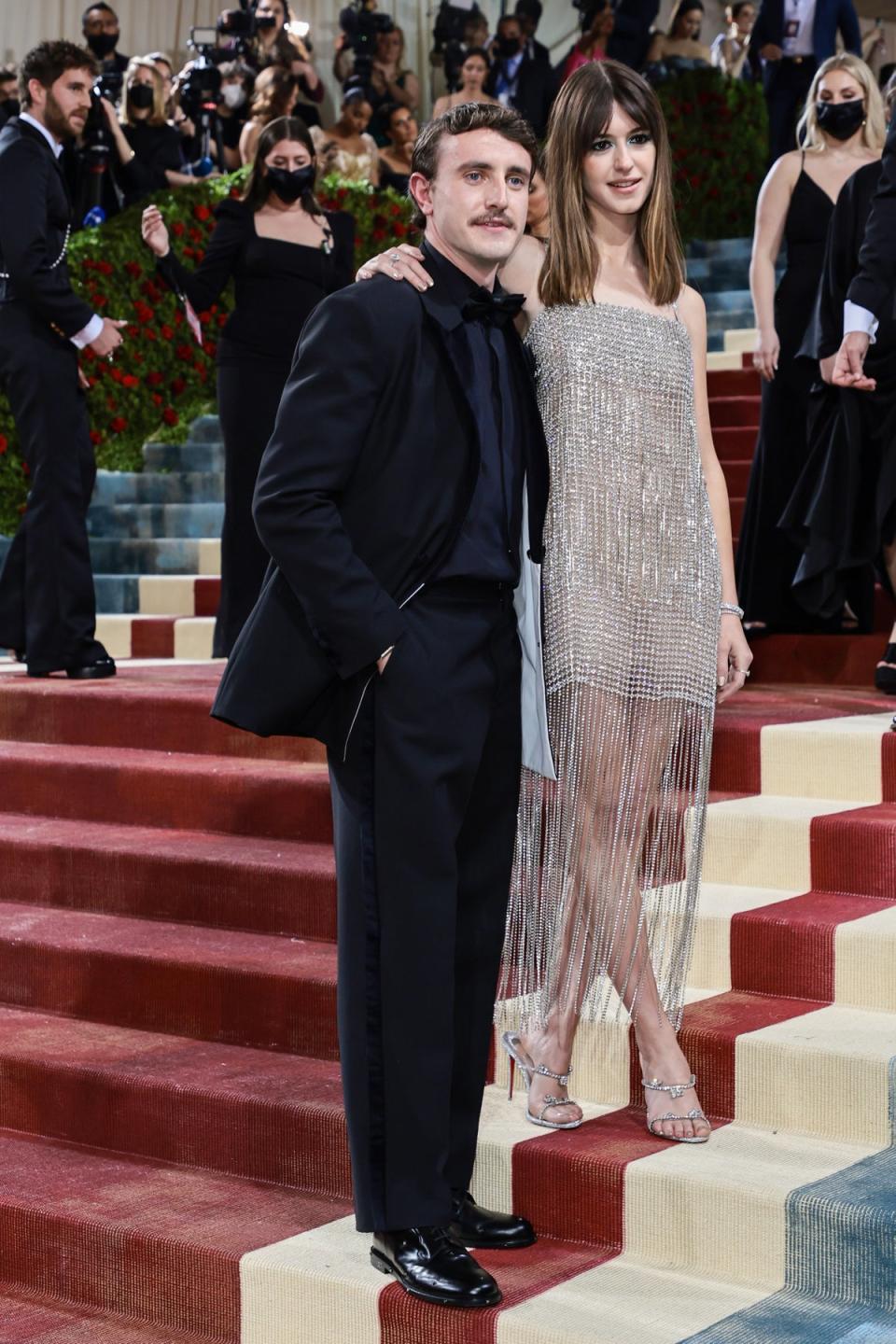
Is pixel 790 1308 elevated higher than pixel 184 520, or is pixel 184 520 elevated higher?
pixel 184 520

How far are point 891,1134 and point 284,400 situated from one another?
56.1 inches

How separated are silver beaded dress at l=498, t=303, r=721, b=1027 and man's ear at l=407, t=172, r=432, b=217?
0.94ft

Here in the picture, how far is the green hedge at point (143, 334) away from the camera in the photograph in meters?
7.65

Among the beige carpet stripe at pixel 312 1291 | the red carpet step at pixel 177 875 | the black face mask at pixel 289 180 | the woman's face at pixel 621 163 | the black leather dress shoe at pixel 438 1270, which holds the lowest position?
the beige carpet stripe at pixel 312 1291

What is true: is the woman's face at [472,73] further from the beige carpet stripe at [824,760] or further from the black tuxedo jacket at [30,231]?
the beige carpet stripe at [824,760]

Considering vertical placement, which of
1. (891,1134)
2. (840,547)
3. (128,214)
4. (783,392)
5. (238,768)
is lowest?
(891,1134)

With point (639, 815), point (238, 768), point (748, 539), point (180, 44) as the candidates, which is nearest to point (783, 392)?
point (748, 539)

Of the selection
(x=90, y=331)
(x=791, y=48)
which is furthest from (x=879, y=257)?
(x=791, y=48)

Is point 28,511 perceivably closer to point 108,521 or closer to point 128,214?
point 108,521

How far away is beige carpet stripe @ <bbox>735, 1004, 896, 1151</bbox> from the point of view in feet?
9.18

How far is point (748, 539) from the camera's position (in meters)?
5.11

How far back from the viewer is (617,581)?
2682mm

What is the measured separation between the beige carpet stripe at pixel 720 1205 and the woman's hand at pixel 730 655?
695 mm

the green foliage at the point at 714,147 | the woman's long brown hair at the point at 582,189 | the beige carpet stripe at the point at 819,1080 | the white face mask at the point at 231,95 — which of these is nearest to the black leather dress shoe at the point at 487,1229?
the beige carpet stripe at the point at 819,1080
